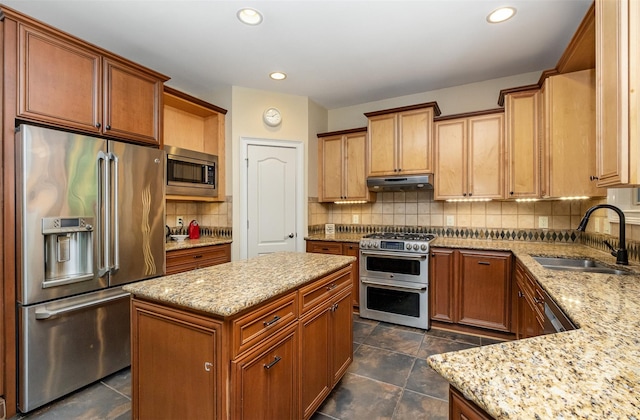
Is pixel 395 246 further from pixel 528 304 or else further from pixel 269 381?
pixel 269 381

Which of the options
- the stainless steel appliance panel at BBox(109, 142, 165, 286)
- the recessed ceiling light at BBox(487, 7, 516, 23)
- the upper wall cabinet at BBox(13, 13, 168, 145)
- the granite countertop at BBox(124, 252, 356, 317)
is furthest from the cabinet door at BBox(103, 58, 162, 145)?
the recessed ceiling light at BBox(487, 7, 516, 23)

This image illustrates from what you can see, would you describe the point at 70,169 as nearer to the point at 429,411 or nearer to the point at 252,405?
the point at 252,405

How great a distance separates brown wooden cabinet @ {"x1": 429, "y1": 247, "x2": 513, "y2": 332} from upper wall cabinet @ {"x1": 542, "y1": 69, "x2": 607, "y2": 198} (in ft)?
2.52

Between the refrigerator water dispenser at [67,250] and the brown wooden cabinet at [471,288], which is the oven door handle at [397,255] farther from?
the refrigerator water dispenser at [67,250]

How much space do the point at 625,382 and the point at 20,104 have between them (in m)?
2.90

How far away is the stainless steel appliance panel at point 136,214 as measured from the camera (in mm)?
2125

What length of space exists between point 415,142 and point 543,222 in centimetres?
156

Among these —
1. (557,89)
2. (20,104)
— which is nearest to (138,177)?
(20,104)

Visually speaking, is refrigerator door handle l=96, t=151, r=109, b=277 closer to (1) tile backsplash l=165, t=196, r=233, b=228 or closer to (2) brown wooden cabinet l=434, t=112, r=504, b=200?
(1) tile backsplash l=165, t=196, r=233, b=228

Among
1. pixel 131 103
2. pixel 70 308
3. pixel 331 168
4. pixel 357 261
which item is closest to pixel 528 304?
pixel 357 261

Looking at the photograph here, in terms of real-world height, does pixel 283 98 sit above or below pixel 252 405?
above

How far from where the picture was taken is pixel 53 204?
71.3 inches

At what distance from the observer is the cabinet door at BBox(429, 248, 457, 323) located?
2873mm

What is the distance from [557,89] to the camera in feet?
7.72
